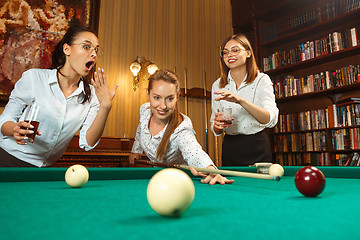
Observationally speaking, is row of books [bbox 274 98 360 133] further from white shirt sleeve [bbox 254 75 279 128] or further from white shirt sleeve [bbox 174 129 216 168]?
white shirt sleeve [bbox 174 129 216 168]

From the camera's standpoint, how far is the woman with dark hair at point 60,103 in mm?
1844

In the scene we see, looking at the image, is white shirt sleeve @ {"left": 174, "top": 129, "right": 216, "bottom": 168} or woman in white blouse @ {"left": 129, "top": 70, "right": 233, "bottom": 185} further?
woman in white blouse @ {"left": 129, "top": 70, "right": 233, "bottom": 185}

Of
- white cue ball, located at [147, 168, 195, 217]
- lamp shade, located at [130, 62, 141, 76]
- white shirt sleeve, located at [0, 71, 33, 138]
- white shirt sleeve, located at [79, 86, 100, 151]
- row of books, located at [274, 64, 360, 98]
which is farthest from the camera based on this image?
lamp shade, located at [130, 62, 141, 76]

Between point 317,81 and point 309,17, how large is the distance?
0.95 metres

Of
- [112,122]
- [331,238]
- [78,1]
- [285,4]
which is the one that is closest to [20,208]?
[331,238]

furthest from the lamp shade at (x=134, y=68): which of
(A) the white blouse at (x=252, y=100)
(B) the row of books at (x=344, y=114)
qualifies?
(B) the row of books at (x=344, y=114)

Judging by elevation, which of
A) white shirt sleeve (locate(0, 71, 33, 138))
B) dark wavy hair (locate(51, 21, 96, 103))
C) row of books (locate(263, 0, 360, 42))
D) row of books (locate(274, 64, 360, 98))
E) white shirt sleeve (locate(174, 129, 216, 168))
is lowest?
white shirt sleeve (locate(174, 129, 216, 168))

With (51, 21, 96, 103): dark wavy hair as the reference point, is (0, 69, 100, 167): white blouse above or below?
below

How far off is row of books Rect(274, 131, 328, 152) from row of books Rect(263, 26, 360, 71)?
1.07 m

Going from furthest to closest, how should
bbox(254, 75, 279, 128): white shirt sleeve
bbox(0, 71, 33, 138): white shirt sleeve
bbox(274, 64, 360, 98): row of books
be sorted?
bbox(274, 64, 360, 98): row of books → bbox(254, 75, 279, 128): white shirt sleeve → bbox(0, 71, 33, 138): white shirt sleeve

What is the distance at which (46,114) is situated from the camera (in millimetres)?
1868

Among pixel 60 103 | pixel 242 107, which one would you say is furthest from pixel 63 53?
pixel 242 107

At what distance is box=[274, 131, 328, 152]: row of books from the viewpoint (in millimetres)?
3783

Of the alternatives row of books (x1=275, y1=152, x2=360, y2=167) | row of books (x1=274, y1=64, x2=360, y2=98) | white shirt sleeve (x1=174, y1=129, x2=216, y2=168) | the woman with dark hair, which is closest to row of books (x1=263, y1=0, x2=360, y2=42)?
row of books (x1=274, y1=64, x2=360, y2=98)
